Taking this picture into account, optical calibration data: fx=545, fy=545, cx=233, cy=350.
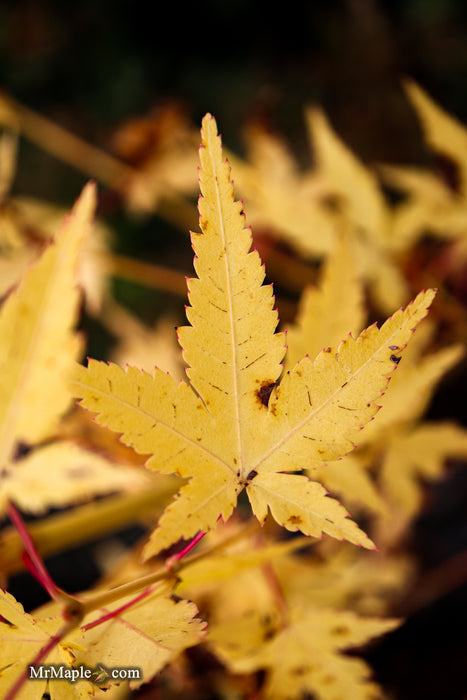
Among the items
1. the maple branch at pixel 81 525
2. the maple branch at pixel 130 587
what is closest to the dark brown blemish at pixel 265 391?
the maple branch at pixel 130 587

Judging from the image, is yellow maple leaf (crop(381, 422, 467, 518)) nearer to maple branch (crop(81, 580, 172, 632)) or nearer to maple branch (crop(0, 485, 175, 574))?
maple branch (crop(0, 485, 175, 574))

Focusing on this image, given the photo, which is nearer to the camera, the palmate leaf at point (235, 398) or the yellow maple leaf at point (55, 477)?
the palmate leaf at point (235, 398)

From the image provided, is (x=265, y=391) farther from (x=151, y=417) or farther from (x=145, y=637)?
(x=145, y=637)

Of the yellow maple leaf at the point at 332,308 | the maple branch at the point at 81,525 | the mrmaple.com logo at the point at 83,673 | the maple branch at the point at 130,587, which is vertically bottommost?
the mrmaple.com logo at the point at 83,673

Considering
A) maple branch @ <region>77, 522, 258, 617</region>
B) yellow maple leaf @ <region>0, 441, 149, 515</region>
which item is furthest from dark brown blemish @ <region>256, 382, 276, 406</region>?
yellow maple leaf @ <region>0, 441, 149, 515</region>

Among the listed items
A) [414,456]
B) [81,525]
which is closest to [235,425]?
[81,525]

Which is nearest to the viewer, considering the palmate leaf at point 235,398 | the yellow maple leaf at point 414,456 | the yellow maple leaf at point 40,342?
the palmate leaf at point 235,398

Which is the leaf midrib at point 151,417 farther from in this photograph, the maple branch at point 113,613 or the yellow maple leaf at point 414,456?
the yellow maple leaf at point 414,456
